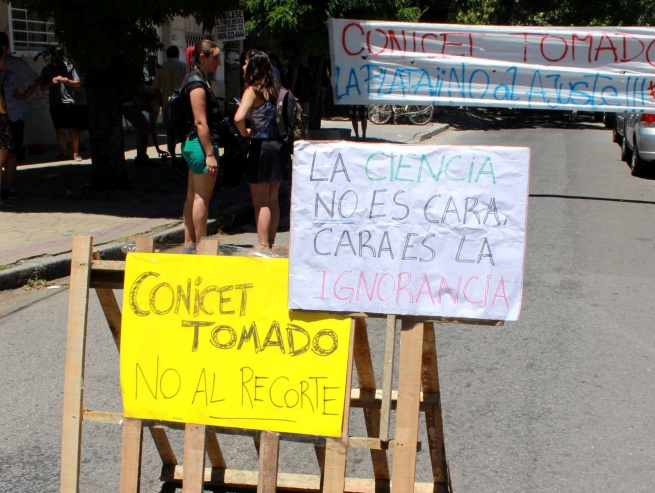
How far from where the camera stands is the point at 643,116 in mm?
13195

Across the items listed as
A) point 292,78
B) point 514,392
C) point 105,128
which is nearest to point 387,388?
point 514,392

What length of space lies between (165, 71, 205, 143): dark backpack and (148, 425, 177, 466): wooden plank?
3625 millimetres

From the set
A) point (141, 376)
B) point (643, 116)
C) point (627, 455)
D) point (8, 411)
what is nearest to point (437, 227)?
point (141, 376)

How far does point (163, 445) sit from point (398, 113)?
20.9 metres

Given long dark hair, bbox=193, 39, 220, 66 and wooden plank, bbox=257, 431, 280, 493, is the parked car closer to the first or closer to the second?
long dark hair, bbox=193, 39, 220, 66

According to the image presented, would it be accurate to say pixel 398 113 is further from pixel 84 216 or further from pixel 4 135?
pixel 4 135

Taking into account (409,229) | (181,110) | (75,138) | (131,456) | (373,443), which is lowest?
(131,456)

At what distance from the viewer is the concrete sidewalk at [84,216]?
7.09 meters

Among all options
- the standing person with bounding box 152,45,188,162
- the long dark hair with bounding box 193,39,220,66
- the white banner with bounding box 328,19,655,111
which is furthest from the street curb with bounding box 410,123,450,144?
the long dark hair with bounding box 193,39,220,66

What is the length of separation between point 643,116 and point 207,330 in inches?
466

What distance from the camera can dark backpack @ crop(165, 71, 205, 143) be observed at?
6590mm

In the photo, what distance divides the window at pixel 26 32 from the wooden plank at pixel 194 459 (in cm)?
1246

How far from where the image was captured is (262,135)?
6.95 m

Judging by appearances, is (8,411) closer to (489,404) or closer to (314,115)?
(489,404)
